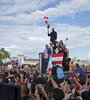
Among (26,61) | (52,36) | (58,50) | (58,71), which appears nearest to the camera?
(58,71)

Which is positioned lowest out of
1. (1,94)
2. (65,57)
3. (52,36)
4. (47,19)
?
(1,94)

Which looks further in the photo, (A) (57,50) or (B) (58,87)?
(A) (57,50)

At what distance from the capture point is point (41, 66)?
10.5m

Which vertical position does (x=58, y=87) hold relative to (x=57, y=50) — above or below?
below

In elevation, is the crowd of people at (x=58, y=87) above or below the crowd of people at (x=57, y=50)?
below

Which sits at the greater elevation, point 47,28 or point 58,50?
point 47,28

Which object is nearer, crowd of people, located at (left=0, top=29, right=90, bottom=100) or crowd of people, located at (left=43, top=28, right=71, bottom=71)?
crowd of people, located at (left=0, top=29, right=90, bottom=100)

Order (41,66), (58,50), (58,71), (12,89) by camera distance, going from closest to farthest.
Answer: (12,89), (58,71), (41,66), (58,50)

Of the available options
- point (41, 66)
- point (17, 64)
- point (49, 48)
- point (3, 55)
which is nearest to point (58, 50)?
point (49, 48)

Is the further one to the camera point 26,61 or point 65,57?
point 26,61

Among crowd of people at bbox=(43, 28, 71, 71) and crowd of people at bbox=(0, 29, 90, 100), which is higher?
crowd of people at bbox=(43, 28, 71, 71)

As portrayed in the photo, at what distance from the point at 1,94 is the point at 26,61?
254 ft

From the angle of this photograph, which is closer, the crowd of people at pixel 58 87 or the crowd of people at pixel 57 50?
the crowd of people at pixel 58 87

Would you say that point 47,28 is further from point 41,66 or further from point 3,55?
point 3,55
